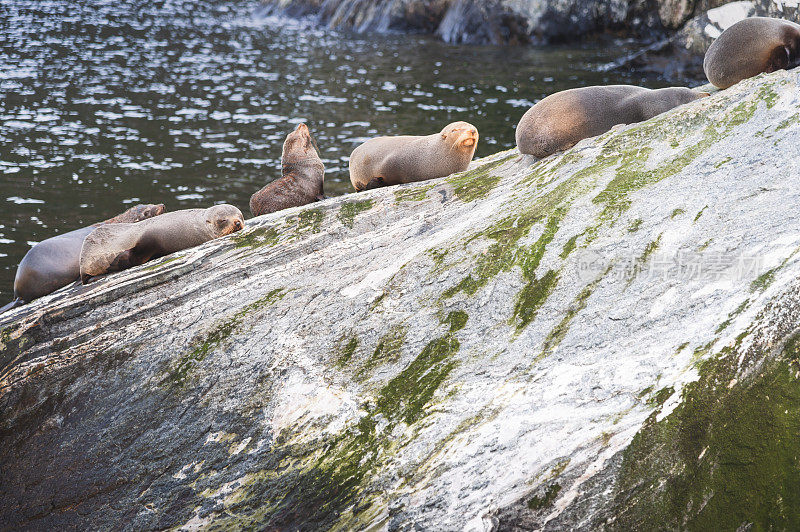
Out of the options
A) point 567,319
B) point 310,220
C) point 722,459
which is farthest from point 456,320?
point 310,220

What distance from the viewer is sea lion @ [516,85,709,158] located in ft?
21.0

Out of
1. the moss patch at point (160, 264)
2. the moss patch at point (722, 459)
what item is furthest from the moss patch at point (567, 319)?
the moss patch at point (160, 264)

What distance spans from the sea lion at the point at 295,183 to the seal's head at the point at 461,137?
1.80 meters

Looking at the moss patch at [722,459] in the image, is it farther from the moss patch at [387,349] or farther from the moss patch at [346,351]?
the moss patch at [346,351]

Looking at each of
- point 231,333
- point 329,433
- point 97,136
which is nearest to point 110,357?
point 231,333

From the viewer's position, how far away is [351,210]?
6.44 m

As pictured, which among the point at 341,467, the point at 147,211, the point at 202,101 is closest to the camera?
the point at 341,467

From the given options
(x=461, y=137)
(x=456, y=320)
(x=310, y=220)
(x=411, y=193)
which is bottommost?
(x=456, y=320)

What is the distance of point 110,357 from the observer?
5551mm

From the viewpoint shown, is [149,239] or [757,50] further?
[149,239]

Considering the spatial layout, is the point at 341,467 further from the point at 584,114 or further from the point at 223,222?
the point at 584,114

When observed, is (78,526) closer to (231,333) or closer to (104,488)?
(104,488)

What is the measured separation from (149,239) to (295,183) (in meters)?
2.06

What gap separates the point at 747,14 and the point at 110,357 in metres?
17.8
